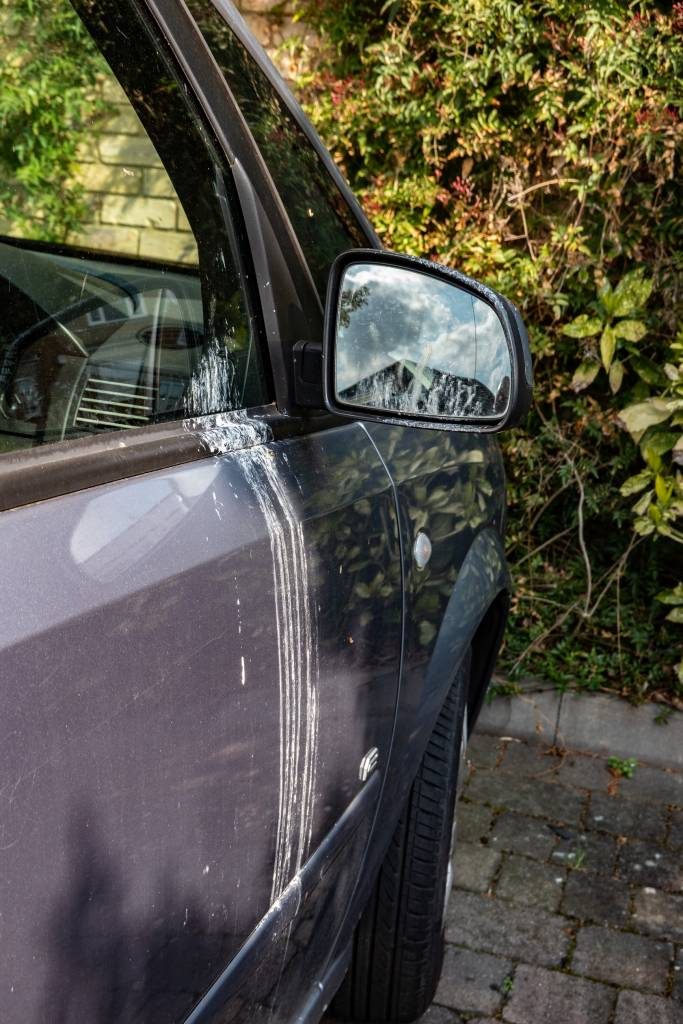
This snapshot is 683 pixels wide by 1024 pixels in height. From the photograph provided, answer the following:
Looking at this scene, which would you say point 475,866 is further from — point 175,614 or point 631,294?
point 175,614

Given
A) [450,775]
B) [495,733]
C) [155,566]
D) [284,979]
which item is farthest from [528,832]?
[155,566]

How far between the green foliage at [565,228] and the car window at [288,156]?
216 cm

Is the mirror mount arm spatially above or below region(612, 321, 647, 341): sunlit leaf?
below

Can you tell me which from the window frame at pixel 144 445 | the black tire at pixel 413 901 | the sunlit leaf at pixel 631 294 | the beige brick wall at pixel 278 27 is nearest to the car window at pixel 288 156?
the window frame at pixel 144 445

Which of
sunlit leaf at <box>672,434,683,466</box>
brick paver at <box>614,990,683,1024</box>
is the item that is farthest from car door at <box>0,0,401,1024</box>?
sunlit leaf at <box>672,434,683,466</box>

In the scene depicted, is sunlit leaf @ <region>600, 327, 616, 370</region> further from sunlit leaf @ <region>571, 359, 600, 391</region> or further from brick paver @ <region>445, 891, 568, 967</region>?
brick paver @ <region>445, 891, 568, 967</region>

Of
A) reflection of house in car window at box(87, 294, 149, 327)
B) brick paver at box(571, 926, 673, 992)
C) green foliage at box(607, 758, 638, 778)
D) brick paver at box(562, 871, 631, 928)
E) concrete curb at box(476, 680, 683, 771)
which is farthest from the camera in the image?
concrete curb at box(476, 680, 683, 771)

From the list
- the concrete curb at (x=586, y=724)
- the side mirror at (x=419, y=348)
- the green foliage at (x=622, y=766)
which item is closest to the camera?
the side mirror at (x=419, y=348)

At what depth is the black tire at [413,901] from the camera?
226 centimetres

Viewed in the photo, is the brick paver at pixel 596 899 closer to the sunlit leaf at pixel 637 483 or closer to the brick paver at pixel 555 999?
the brick paver at pixel 555 999

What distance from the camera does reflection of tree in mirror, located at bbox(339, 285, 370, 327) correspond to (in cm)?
163

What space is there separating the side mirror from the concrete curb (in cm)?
254

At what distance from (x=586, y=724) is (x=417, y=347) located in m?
2.72

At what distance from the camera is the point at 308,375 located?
1639mm
